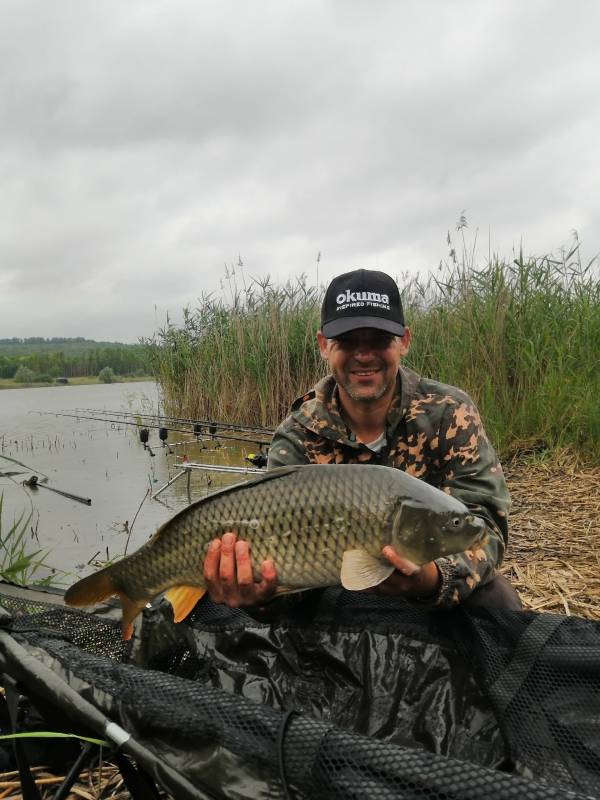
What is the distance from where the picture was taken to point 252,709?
1041 millimetres

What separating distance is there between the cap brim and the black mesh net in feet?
2.53

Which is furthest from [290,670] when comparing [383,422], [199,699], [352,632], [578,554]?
[578,554]

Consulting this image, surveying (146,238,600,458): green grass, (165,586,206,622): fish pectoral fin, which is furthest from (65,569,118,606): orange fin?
(146,238,600,458): green grass

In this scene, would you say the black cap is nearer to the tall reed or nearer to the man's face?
the man's face

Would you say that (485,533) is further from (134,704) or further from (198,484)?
(198,484)

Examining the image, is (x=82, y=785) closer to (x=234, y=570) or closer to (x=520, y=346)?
(x=234, y=570)

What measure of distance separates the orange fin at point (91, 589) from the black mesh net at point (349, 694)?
0.30ft

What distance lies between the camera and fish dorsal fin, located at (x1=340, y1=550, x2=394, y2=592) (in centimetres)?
135

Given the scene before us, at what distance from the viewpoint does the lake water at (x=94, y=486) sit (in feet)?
13.0

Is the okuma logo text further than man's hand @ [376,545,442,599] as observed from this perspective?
Yes

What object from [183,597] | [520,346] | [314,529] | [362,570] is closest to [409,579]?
[362,570]

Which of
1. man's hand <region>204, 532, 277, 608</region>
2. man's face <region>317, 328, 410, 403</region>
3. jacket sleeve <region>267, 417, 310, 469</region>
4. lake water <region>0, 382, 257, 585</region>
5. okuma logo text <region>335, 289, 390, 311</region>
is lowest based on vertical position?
lake water <region>0, 382, 257, 585</region>

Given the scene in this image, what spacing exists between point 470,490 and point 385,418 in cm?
39

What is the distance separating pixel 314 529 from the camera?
143 cm
